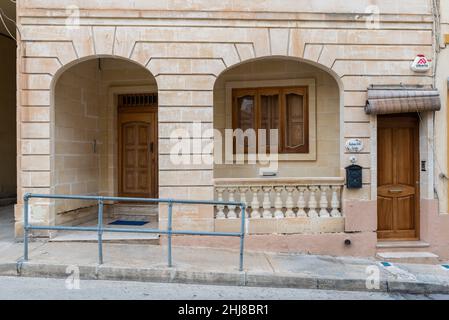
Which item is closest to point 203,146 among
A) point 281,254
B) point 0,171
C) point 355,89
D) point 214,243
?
point 214,243

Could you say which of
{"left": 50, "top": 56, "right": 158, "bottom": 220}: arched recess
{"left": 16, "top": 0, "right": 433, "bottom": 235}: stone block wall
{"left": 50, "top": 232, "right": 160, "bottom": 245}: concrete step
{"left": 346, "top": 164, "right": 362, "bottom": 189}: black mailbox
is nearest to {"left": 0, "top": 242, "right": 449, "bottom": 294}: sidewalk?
{"left": 50, "top": 232, "right": 160, "bottom": 245}: concrete step

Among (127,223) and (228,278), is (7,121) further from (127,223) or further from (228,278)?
(228,278)

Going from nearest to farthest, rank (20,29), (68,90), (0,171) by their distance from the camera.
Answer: (20,29) → (68,90) → (0,171)

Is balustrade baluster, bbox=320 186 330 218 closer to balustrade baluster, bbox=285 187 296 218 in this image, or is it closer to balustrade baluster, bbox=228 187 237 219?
balustrade baluster, bbox=285 187 296 218

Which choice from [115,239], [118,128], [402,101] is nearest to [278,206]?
[402,101]

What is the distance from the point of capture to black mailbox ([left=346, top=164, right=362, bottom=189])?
7.53m

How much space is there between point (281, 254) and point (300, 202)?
1011 mm

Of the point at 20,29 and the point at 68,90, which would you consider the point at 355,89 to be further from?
the point at 20,29

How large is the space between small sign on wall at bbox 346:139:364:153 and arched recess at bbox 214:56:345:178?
80cm

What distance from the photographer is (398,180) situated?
319 inches

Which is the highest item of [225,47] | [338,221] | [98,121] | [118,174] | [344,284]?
[225,47]

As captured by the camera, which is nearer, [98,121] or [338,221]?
[338,221]

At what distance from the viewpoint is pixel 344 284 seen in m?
5.98

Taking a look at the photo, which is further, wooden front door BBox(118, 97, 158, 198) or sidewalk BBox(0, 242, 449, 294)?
wooden front door BBox(118, 97, 158, 198)
